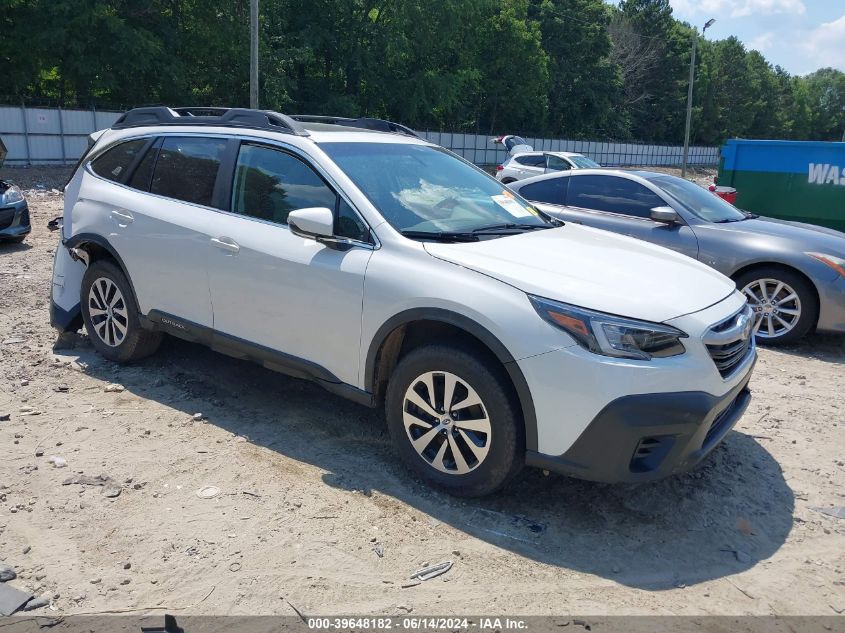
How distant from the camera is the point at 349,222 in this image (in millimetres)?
3955

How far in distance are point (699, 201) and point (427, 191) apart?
4.46m

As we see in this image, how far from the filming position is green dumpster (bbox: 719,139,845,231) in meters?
9.90

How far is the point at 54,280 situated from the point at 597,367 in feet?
14.9

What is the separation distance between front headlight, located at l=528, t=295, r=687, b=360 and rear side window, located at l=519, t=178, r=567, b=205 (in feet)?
16.8

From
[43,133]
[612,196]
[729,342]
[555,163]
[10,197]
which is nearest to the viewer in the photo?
[729,342]

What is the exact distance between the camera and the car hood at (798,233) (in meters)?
6.61

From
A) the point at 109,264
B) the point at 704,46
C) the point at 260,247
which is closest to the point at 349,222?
the point at 260,247

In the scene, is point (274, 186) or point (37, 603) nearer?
point (37, 603)

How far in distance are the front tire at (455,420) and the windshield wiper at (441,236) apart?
615 mm

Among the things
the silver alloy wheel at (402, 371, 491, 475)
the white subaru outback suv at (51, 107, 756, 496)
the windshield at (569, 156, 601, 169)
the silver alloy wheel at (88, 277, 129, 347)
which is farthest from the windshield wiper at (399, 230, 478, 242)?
the windshield at (569, 156, 601, 169)

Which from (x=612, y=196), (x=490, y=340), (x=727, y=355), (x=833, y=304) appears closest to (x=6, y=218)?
(x=612, y=196)

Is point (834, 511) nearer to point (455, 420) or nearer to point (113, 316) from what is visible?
point (455, 420)

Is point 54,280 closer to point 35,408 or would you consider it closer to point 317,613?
point 35,408

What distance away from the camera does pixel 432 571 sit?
3.10 metres
